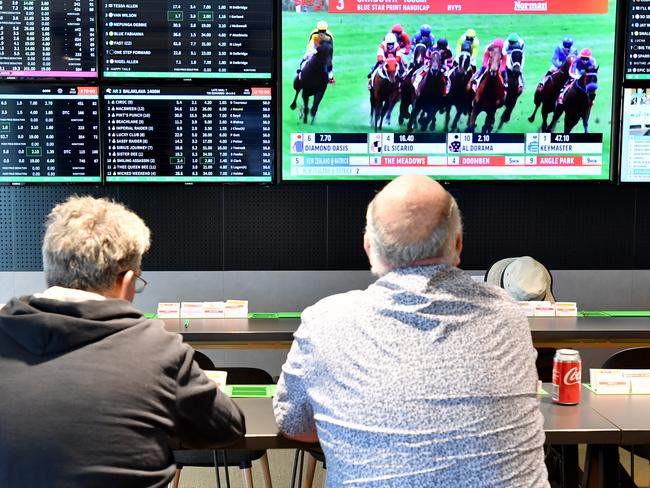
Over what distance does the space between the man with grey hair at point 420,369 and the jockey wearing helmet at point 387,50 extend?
9.63 feet

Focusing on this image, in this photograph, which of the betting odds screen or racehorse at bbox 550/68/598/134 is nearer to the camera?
the betting odds screen

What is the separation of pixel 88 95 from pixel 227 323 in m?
1.72

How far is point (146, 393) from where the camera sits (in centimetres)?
148

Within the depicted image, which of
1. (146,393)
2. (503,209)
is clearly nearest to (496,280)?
(503,209)

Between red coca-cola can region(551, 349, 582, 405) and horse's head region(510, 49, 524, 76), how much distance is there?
276 cm

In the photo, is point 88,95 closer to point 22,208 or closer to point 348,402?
point 22,208

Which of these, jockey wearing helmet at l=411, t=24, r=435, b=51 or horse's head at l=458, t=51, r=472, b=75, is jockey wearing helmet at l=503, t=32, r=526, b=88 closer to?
horse's head at l=458, t=51, r=472, b=75

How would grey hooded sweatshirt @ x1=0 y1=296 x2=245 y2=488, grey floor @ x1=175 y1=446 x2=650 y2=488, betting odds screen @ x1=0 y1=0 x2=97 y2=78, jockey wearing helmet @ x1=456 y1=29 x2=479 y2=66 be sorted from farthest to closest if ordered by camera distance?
1. jockey wearing helmet @ x1=456 y1=29 x2=479 y2=66
2. betting odds screen @ x1=0 y1=0 x2=97 y2=78
3. grey floor @ x1=175 y1=446 x2=650 y2=488
4. grey hooded sweatshirt @ x1=0 y1=296 x2=245 y2=488

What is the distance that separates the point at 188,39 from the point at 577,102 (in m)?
2.35

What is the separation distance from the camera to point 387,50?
4.41 meters

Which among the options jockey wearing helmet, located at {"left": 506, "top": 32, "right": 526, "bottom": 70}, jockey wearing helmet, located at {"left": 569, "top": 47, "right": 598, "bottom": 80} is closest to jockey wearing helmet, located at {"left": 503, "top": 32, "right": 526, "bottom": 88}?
jockey wearing helmet, located at {"left": 506, "top": 32, "right": 526, "bottom": 70}

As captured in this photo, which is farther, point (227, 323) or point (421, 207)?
point (227, 323)

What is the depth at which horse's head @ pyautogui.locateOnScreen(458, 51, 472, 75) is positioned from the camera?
4.43m

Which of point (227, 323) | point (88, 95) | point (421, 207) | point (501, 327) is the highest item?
point (88, 95)
